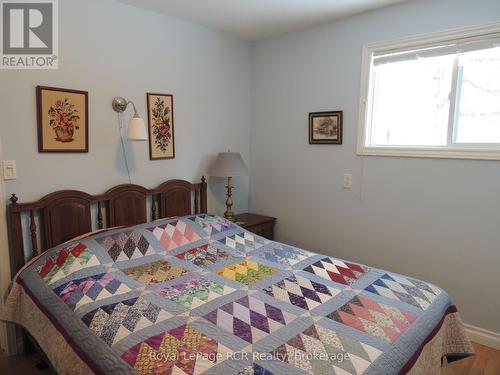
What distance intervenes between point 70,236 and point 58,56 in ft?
3.80

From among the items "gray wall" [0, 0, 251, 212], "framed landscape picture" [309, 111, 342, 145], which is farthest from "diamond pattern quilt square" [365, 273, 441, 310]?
"gray wall" [0, 0, 251, 212]

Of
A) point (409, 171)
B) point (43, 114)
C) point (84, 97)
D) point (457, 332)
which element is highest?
point (84, 97)

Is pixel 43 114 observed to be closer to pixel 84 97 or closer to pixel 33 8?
pixel 84 97

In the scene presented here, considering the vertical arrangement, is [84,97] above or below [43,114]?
above

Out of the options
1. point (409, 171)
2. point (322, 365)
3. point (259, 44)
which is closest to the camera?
point (322, 365)

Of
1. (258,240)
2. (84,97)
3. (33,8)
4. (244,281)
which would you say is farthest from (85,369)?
(33,8)

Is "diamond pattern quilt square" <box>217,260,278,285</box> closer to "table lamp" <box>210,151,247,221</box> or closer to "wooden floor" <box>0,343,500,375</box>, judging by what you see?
"table lamp" <box>210,151,247,221</box>

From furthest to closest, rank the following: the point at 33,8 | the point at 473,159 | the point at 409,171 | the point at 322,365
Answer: the point at 409,171 → the point at 473,159 → the point at 33,8 → the point at 322,365

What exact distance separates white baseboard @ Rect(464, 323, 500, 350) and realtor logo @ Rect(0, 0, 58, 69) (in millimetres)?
3264

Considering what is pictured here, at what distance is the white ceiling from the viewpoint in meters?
2.36

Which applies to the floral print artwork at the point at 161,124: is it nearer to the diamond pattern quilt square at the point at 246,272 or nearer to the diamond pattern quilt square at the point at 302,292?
the diamond pattern quilt square at the point at 246,272

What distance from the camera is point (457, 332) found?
1694 millimetres

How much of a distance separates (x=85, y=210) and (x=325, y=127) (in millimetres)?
1979

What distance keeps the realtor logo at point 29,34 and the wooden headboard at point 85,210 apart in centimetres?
81
